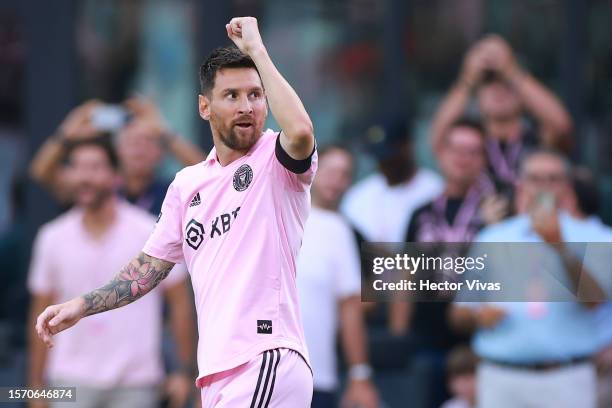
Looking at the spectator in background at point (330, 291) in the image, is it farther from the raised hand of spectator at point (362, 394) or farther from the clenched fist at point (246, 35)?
the clenched fist at point (246, 35)

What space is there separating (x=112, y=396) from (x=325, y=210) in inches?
68.4

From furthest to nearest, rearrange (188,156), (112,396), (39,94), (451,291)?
(39,94) → (188,156) → (112,396) → (451,291)

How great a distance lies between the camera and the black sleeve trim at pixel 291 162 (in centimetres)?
462

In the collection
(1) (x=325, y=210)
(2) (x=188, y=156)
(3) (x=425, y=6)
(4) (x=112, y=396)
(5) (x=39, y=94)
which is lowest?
(4) (x=112, y=396)

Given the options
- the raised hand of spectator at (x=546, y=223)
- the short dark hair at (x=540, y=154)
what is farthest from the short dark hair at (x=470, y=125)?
the raised hand of spectator at (x=546, y=223)

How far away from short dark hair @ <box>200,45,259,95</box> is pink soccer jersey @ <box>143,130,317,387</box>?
0.27m

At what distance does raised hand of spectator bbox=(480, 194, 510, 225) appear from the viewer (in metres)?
8.20

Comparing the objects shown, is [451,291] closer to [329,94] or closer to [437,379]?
[437,379]

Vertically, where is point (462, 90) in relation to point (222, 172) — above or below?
above

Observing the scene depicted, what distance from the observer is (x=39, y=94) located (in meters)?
10.2

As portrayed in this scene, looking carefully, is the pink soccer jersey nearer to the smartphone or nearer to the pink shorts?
the pink shorts

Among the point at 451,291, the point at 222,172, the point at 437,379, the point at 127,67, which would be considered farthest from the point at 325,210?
the point at 222,172

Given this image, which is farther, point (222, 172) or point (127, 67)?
point (127, 67)

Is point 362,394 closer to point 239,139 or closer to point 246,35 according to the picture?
point 239,139
